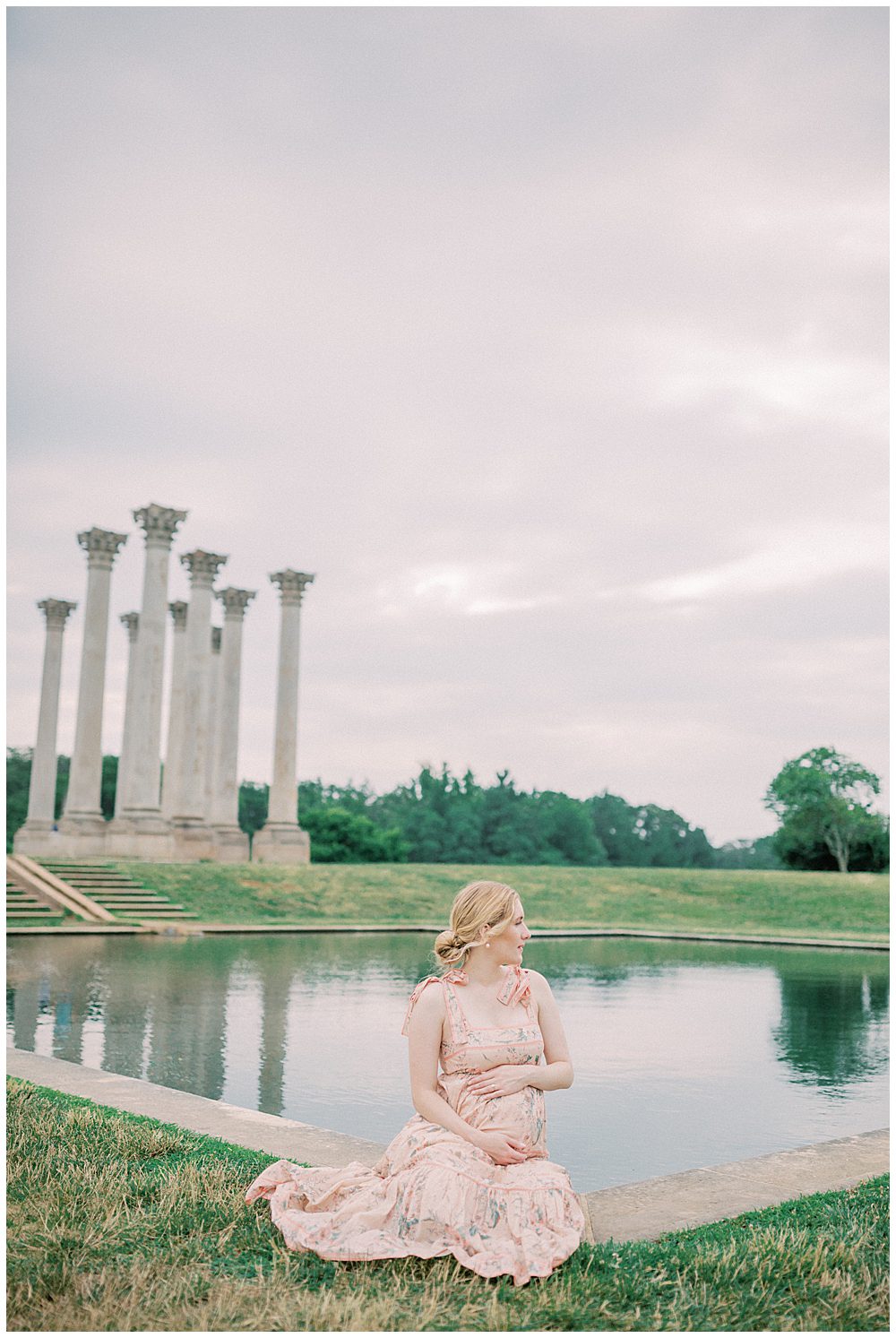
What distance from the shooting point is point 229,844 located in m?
→ 62.6

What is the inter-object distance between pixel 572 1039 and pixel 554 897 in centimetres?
3306

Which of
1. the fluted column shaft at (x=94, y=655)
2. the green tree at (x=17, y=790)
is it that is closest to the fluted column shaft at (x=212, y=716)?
the fluted column shaft at (x=94, y=655)

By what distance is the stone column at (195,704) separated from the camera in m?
60.3

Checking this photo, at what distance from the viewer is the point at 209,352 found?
51.5 meters

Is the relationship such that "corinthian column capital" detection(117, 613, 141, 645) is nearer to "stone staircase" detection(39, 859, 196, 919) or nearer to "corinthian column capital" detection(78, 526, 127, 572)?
"corinthian column capital" detection(78, 526, 127, 572)

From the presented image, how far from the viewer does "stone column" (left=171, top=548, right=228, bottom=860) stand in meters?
60.3

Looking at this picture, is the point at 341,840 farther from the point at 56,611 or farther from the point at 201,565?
the point at 201,565

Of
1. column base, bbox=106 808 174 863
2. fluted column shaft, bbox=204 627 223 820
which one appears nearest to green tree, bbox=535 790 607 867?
fluted column shaft, bbox=204 627 223 820

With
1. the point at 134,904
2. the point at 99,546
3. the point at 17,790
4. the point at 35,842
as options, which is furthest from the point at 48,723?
the point at 134,904

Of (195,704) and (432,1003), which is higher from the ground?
(195,704)

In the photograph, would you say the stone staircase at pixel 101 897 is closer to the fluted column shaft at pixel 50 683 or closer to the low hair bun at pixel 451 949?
the fluted column shaft at pixel 50 683

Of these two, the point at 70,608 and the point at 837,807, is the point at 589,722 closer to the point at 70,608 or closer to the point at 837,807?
the point at 837,807

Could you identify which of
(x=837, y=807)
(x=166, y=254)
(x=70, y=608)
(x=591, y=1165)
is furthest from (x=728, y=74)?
(x=837, y=807)

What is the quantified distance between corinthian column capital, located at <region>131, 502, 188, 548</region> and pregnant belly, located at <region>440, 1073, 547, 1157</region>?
52.8 m
